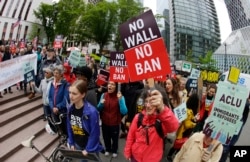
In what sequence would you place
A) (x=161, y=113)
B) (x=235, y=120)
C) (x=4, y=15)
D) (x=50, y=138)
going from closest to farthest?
1. (x=161, y=113)
2. (x=235, y=120)
3. (x=50, y=138)
4. (x=4, y=15)

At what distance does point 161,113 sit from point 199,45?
90673 millimetres

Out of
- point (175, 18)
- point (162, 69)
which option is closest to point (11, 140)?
point (162, 69)

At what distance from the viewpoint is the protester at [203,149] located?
11.3 ft

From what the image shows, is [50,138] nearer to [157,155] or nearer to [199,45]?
[157,155]

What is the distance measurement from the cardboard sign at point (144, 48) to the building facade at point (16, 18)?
5920cm

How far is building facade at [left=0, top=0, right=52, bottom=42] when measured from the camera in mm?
63469

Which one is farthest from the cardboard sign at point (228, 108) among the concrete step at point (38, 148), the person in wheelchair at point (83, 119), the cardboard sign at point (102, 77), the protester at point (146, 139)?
the cardboard sign at point (102, 77)

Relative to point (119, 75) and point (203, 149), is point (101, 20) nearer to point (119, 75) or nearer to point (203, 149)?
point (119, 75)

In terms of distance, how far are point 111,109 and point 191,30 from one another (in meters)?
87.9

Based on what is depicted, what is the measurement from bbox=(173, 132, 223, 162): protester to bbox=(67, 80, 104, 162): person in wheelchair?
1136mm

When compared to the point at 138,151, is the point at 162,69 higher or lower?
higher

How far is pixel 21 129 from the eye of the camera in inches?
285

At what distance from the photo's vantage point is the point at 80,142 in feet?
13.6

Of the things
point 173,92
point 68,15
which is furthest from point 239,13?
point 173,92
